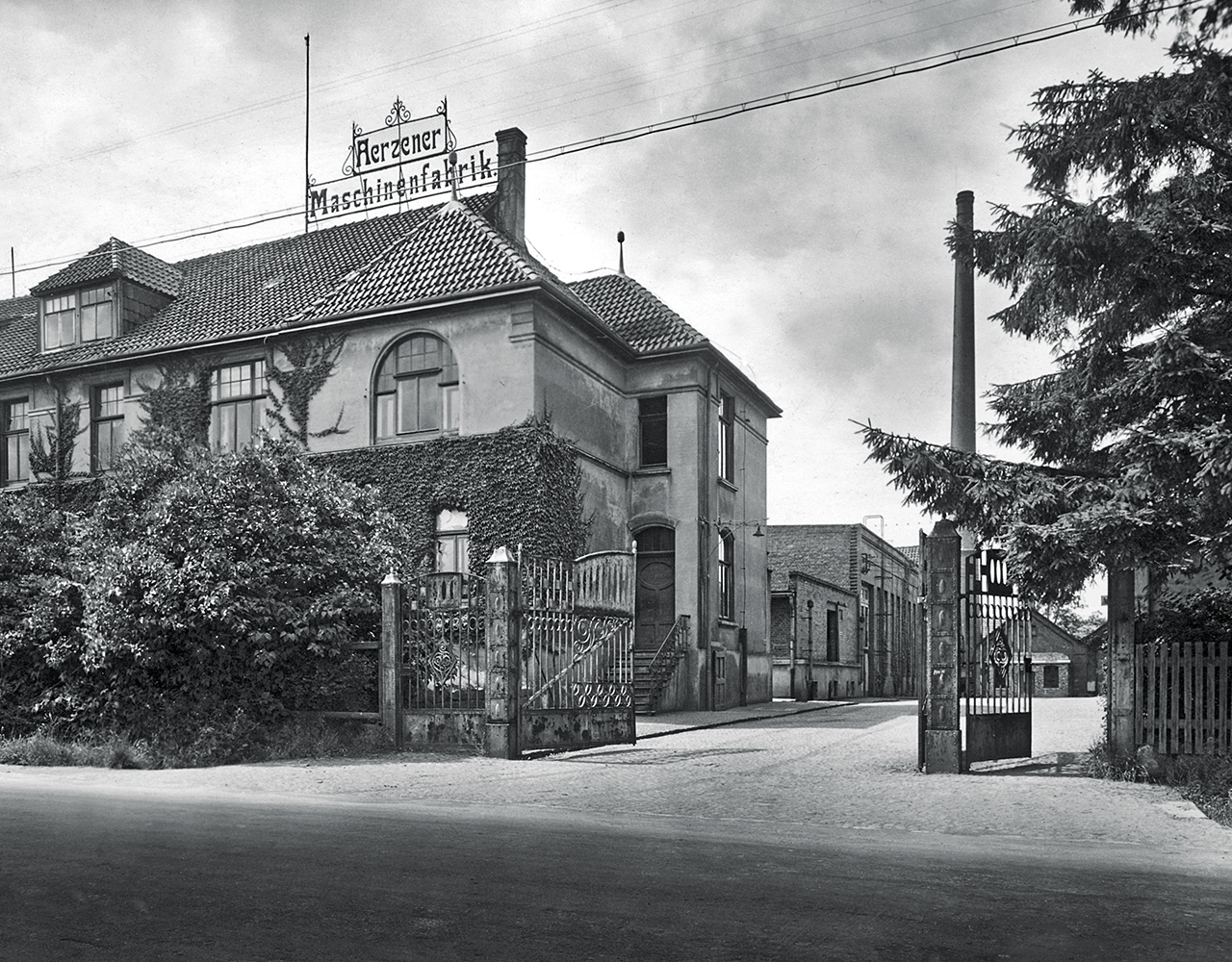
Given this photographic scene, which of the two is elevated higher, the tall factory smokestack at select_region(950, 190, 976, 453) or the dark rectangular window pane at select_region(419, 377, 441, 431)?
the tall factory smokestack at select_region(950, 190, 976, 453)

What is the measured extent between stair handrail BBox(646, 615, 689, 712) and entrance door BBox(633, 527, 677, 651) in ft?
1.82

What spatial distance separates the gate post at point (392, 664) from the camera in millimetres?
15406

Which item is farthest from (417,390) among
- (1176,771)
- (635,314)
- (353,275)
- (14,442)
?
(1176,771)

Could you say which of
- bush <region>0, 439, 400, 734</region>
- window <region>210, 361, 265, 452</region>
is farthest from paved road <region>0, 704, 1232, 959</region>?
window <region>210, 361, 265, 452</region>

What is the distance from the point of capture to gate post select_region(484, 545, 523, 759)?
14789 mm

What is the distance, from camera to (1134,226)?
11.7 metres

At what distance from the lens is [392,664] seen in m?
15.5

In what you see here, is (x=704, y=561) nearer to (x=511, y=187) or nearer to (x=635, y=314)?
(x=635, y=314)

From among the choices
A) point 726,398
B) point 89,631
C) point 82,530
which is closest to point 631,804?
point 89,631

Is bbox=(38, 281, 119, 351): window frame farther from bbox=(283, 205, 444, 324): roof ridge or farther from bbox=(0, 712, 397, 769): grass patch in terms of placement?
bbox=(0, 712, 397, 769): grass patch

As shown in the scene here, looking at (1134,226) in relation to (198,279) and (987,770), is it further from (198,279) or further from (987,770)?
(198,279)

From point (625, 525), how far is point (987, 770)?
49.2ft

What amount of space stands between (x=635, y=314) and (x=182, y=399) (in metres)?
11.2

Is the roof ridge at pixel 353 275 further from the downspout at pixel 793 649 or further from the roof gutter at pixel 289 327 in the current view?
the downspout at pixel 793 649
